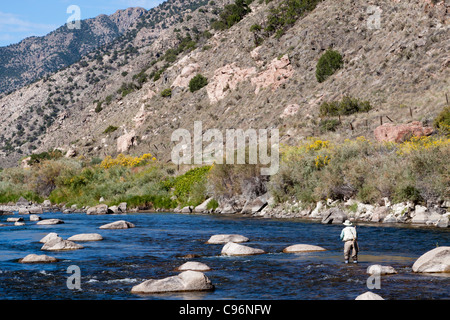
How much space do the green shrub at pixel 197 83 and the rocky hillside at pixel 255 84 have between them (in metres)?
1.33

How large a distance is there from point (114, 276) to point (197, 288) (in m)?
3.89

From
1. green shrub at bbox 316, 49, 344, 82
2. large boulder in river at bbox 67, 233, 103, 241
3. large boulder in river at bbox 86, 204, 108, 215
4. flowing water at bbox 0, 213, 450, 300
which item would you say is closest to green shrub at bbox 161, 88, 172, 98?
green shrub at bbox 316, 49, 344, 82

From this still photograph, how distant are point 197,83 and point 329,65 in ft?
95.4

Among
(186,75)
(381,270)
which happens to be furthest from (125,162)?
(381,270)

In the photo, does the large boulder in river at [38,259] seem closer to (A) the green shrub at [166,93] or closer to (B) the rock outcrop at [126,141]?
(B) the rock outcrop at [126,141]

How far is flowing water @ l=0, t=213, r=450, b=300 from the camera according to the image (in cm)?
1473

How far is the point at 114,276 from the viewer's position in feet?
57.4

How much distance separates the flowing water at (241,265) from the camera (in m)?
14.7

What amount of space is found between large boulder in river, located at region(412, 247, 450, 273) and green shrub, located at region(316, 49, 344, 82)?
52.1 meters

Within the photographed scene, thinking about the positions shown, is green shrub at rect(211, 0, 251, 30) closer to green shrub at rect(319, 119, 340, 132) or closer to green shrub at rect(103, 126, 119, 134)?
green shrub at rect(103, 126, 119, 134)

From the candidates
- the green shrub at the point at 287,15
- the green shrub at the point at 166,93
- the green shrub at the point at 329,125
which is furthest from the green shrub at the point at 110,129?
the green shrub at the point at 329,125

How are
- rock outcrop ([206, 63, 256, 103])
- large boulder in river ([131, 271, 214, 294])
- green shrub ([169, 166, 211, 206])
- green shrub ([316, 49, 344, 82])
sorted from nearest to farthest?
1. large boulder in river ([131, 271, 214, 294])
2. green shrub ([169, 166, 211, 206])
3. green shrub ([316, 49, 344, 82])
4. rock outcrop ([206, 63, 256, 103])
